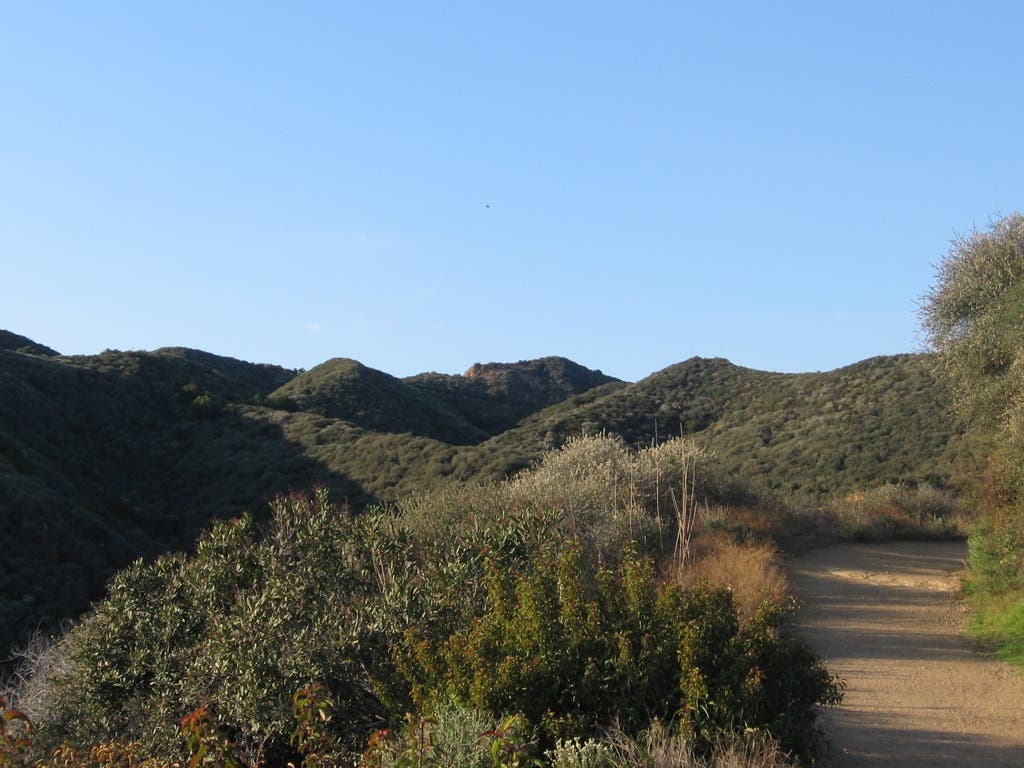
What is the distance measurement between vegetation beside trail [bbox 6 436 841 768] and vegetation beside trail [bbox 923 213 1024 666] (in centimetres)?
339

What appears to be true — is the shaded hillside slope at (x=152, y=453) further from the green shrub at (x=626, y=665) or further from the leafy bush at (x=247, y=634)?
the green shrub at (x=626, y=665)

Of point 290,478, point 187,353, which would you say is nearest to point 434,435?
point 290,478

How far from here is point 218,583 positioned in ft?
26.3

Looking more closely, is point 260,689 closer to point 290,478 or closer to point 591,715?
point 591,715

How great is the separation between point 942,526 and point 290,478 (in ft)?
64.1

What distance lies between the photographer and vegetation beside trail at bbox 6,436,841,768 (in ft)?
17.1

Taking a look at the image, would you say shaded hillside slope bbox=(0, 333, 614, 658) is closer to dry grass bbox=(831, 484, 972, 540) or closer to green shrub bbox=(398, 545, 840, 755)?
dry grass bbox=(831, 484, 972, 540)

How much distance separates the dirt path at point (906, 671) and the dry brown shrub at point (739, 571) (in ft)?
2.45

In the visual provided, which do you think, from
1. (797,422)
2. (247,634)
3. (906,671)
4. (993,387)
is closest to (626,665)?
(247,634)

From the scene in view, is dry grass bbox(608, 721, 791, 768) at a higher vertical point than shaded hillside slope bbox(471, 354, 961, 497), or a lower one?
lower

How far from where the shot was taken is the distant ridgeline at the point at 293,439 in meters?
23.5

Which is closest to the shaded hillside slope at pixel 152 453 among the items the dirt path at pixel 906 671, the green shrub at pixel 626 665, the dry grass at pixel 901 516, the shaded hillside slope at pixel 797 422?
the shaded hillside slope at pixel 797 422

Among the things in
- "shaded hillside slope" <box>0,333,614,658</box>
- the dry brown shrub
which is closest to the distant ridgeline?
"shaded hillside slope" <box>0,333,614,658</box>

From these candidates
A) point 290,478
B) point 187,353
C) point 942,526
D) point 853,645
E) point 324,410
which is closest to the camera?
point 853,645
